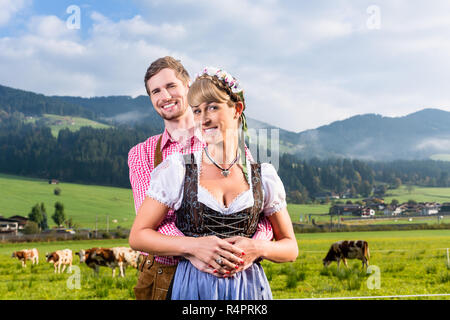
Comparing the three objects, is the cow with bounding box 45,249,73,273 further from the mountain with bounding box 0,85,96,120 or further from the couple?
the mountain with bounding box 0,85,96,120

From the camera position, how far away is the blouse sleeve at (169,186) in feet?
5.26

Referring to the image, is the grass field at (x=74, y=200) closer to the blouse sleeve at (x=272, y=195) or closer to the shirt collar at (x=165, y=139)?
the shirt collar at (x=165, y=139)

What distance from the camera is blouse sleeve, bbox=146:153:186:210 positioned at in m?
1.60

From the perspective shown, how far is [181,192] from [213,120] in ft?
0.96

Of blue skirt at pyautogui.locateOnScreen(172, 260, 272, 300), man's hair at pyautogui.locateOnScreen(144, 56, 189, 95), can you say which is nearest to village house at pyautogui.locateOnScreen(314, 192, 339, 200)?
man's hair at pyautogui.locateOnScreen(144, 56, 189, 95)

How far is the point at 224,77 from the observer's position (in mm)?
1710

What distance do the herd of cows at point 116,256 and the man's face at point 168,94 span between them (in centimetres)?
1180

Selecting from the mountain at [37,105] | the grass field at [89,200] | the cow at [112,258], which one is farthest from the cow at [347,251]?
the mountain at [37,105]

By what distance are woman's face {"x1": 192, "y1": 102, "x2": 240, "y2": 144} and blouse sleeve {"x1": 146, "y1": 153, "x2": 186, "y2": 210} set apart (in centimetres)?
16

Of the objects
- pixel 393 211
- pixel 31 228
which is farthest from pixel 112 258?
pixel 393 211

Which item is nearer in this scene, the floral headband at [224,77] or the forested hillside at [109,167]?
the floral headband at [224,77]

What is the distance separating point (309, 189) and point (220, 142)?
70.8 m

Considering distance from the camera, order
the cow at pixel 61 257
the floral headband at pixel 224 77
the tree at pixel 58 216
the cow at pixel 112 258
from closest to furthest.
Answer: the floral headband at pixel 224 77
the cow at pixel 112 258
the cow at pixel 61 257
the tree at pixel 58 216
